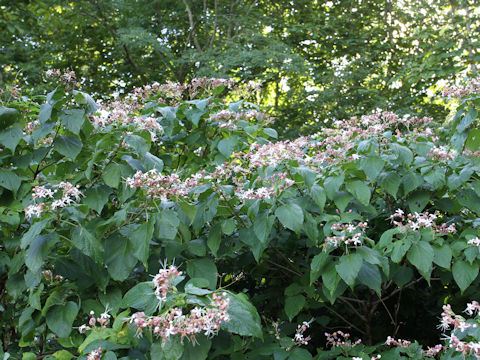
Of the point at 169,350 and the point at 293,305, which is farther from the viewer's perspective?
the point at 293,305

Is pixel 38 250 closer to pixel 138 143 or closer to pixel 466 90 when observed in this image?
pixel 138 143

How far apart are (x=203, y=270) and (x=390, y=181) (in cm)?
94

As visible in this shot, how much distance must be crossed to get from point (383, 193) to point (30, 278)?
1.70 metres

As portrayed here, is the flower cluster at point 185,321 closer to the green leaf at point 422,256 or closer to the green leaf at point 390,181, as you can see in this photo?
the green leaf at point 422,256

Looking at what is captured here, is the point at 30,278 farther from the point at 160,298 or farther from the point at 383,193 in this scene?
the point at 383,193

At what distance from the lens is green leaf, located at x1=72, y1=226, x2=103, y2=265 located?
1725 millimetres

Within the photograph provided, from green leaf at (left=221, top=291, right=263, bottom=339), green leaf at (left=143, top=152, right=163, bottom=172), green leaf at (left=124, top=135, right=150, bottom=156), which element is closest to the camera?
green leaf at (left=221, top=291, right=263, bottom=339)

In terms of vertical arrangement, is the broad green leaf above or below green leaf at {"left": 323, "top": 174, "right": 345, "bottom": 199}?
below

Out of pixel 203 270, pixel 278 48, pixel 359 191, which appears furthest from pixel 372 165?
pixel 278 48

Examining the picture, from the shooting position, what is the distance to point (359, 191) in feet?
6.59

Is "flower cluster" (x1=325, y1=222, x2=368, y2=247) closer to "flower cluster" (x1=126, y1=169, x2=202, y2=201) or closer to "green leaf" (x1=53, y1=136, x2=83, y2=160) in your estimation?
"flower cluster" (x1=126, y1=169, x2=202, y2=201)

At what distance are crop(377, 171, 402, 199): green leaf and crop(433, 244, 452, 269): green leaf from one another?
34 centimetres

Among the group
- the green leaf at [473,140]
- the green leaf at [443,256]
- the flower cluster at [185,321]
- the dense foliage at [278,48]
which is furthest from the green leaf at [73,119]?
the dense foliage at [278,48]

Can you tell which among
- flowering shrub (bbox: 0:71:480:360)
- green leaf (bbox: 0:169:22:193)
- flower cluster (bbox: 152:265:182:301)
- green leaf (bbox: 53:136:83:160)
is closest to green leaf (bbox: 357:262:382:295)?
flowering shrub (bbox: 0:71:480:360)
